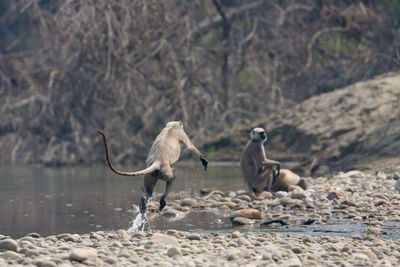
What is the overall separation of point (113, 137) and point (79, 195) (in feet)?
21.9

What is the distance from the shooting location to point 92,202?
9.93 m

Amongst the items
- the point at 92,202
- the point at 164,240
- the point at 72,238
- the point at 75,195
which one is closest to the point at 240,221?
Result: the point at 164,240

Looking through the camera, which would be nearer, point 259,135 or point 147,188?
point 147,188

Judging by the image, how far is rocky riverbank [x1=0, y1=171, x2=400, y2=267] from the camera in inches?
204

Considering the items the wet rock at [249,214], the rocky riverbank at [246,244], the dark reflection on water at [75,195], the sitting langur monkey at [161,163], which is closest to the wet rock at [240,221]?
the rocky riverbank at [246,244]

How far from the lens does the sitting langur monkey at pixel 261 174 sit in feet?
32.9

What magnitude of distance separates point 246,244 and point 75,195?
5525mm

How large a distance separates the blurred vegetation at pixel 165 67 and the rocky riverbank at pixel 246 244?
901 centimetres

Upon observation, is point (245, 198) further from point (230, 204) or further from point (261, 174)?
point (261, 174)

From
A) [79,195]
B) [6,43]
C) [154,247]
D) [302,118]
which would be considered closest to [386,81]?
[302,118]

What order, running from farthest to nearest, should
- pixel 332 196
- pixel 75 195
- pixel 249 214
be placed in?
pixel 75 195 → pixel 332 196 → pixel 249 214

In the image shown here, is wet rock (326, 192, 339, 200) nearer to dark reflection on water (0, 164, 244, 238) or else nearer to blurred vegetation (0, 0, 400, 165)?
dark reflection on water (0, 164, 244, 238)

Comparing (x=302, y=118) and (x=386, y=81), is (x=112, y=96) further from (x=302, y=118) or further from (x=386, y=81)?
(x=386, y=81)

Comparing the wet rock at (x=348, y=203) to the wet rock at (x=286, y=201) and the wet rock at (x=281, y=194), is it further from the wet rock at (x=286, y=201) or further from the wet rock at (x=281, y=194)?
the wet rock at (x=281, y=194)
